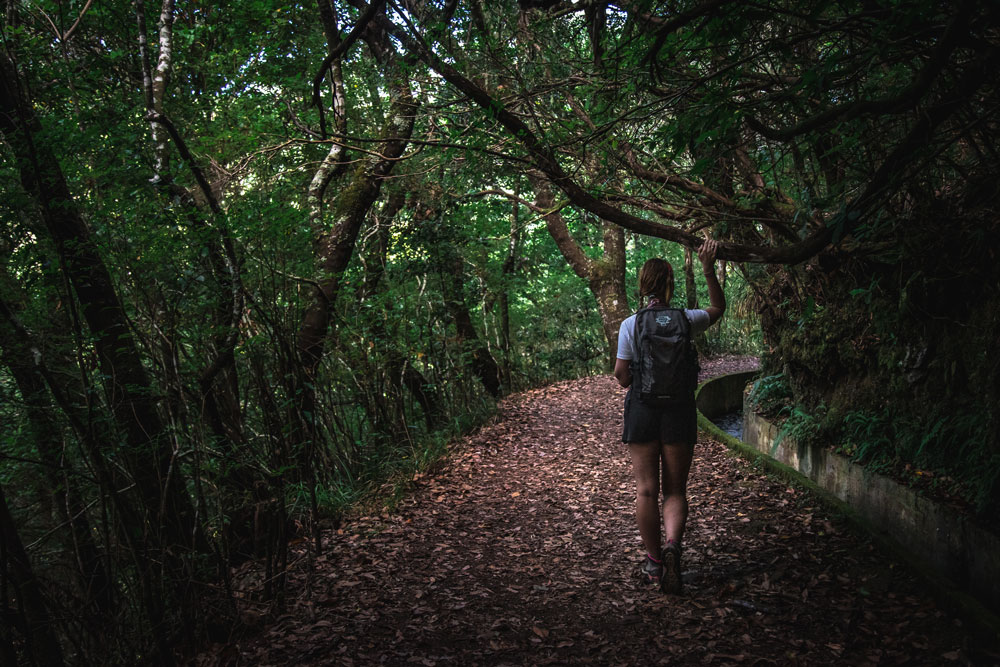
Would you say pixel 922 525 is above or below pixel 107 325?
below

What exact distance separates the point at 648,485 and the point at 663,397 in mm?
596

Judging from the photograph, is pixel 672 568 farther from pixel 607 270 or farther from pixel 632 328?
pixel 607 270

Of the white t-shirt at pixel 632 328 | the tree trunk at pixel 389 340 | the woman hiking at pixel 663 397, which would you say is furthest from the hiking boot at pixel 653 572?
the tree trunk at pixel 389 340

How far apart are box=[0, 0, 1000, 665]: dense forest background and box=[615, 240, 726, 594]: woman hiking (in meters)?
0.66

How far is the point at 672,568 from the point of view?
3.69 m

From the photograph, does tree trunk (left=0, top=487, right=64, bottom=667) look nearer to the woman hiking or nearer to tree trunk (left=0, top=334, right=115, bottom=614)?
tree trunk (left=0, top=334, right=115, bottom=614)

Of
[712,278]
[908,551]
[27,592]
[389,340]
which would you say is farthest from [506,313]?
[27,592]

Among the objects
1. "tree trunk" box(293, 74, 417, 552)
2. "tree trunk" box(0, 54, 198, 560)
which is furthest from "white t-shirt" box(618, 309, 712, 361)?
"tree trunk" box(293, 74, 417, 552)

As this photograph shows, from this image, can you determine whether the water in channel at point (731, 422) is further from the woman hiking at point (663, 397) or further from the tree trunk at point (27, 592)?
the tree trunk at point (27, 592)

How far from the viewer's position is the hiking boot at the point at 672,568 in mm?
3688

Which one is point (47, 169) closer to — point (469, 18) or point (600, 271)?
point (469, 18)

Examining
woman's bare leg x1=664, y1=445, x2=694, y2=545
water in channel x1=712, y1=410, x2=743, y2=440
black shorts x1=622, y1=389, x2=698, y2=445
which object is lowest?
water in channel x1=712, y1=410, x2=743, y2=440

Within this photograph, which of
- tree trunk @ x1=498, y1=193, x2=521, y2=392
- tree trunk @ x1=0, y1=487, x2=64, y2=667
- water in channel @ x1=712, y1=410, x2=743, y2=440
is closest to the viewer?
tree trunk @ x1=0, y1=487, x2=64, y2=667

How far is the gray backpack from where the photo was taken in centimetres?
356
